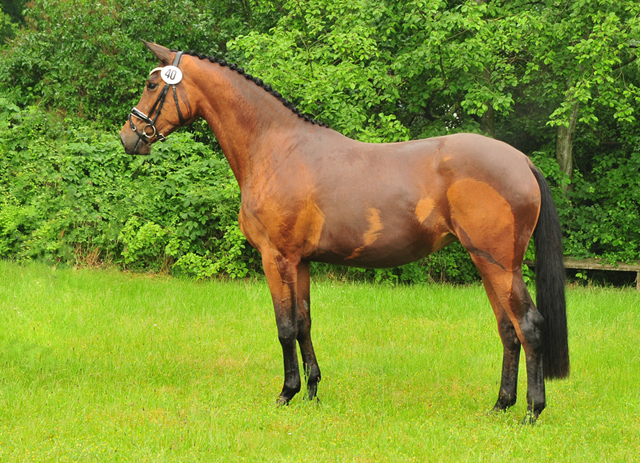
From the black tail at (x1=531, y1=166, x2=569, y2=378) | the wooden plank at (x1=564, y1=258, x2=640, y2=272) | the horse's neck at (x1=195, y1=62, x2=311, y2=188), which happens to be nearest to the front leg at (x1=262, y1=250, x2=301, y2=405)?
the horse's neck at (x1=195, y1=62, x2=311, y2=188)

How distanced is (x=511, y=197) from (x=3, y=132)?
9.79 meters

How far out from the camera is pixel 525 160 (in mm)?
4559

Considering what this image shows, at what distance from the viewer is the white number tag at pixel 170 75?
4715mm

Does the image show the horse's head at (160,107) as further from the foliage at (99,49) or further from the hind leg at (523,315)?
the foliage at (99,49)

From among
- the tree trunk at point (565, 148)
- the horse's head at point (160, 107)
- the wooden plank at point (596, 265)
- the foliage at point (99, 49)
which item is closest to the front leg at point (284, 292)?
the horse's head at point (160, 107)

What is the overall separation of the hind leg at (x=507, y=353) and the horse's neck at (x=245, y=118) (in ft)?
6.62

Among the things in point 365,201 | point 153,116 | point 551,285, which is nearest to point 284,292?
point 365,201

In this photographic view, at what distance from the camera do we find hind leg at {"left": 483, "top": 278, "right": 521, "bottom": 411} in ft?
15.7

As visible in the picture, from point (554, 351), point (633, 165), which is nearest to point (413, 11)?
point (633, 165)

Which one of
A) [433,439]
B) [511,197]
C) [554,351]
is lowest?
[433,439]

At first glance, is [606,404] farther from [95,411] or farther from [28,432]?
[28,432]

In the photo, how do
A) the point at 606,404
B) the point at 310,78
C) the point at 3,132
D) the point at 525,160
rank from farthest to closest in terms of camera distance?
the point at 3,132
the point at 310,78
the point at 606,404
the point at 525,160


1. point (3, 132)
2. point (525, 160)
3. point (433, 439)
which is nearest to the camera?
point (433, 439)

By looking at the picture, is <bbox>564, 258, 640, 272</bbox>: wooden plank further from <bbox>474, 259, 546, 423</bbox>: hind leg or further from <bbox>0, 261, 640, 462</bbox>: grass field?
<bbox>474, 259, 546, 423</bbox>: hind leg
